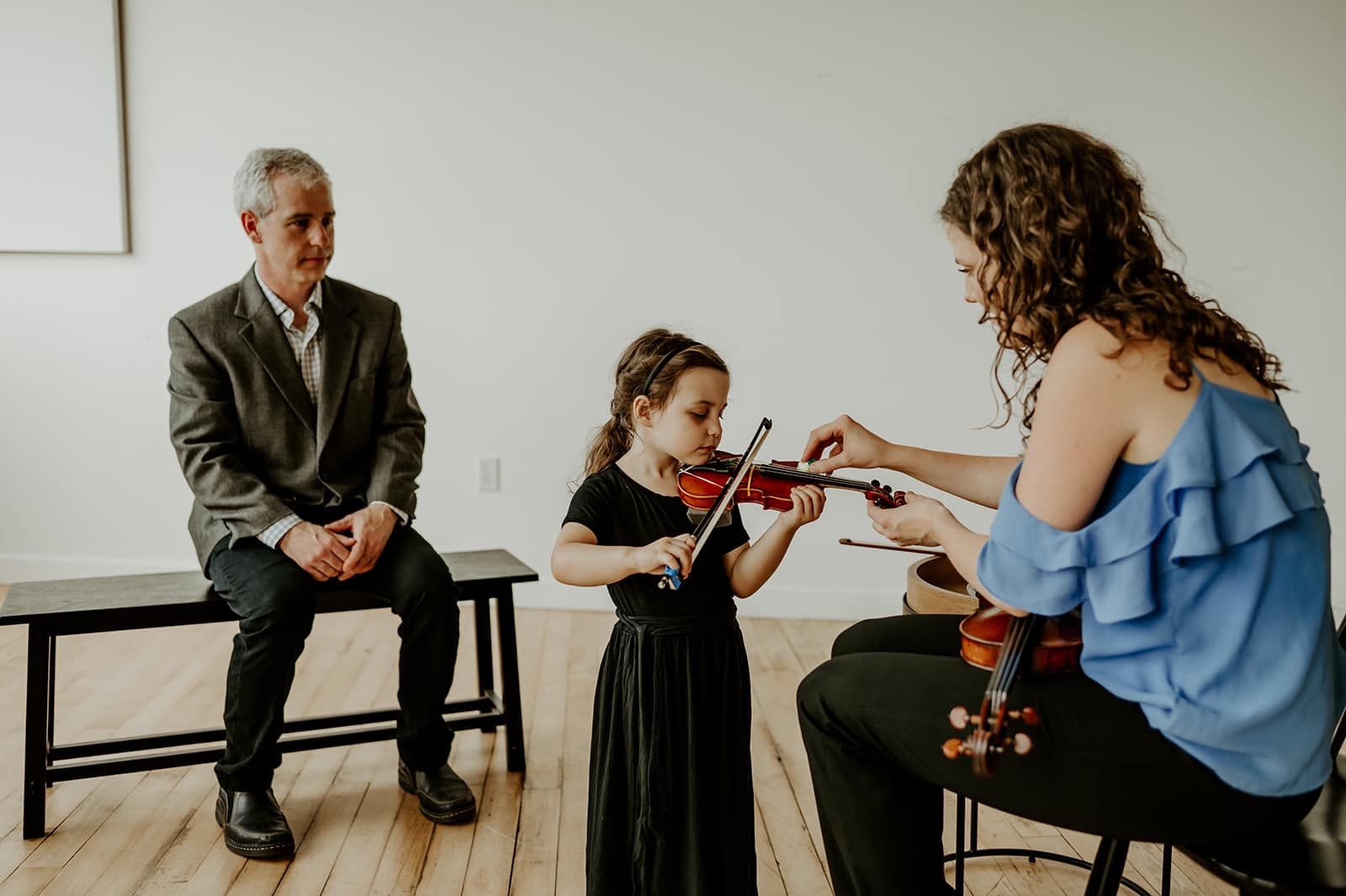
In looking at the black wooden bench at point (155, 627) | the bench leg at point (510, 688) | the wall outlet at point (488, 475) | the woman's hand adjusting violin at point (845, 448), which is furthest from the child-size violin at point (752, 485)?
the wall outlet at point (488, 475)

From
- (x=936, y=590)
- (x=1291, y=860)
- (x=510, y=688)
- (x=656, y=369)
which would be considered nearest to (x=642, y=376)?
(x=656, y=369)

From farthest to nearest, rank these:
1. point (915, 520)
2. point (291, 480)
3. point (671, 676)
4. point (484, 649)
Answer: point (484, 649)
point (291, 480)
point (671, 676)
point (915, 520)

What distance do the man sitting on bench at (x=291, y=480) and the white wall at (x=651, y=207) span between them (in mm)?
1300

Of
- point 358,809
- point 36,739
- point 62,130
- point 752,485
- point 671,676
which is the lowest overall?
point 358,809

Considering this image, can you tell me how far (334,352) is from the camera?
7.93 feet

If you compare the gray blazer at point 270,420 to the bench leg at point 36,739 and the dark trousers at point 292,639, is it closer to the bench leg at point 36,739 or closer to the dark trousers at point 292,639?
the dark trousers at point 292,639

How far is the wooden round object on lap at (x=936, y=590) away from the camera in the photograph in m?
1.91

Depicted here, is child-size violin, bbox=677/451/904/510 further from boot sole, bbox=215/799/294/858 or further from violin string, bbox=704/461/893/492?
boot sole, bbox=215/799/294/858

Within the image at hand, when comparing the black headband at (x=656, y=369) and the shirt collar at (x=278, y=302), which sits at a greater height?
the shirt collar at (x=278, y=302)

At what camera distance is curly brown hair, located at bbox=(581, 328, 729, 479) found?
1.79 m

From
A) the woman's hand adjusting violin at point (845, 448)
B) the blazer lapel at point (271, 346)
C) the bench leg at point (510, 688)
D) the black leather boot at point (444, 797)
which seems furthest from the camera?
the bench leg at point (510, 688)

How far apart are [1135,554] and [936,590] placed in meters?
0.74

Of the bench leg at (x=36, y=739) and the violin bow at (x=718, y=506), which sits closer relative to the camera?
the violin bow at (x=718, y=506)

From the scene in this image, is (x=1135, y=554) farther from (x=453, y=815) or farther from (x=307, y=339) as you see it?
(x=307, y=339)
